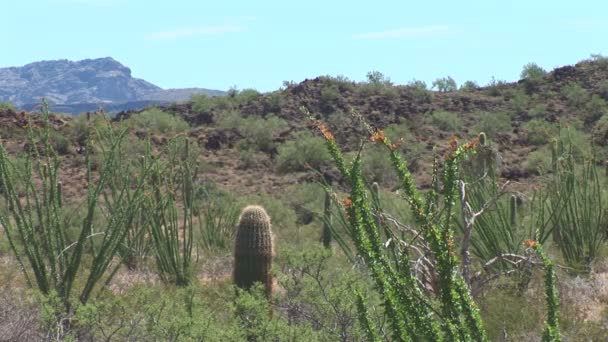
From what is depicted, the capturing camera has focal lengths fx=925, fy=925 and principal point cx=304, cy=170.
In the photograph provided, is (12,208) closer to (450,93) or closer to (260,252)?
(260,252)

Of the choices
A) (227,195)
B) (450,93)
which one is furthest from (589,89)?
(227,195)

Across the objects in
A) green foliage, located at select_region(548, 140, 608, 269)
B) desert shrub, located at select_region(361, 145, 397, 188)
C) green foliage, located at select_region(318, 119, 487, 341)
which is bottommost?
desert shrub, located at select_region(361, 145, 397, 188)

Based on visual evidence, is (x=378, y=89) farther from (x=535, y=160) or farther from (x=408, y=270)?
(x=408, y=270)

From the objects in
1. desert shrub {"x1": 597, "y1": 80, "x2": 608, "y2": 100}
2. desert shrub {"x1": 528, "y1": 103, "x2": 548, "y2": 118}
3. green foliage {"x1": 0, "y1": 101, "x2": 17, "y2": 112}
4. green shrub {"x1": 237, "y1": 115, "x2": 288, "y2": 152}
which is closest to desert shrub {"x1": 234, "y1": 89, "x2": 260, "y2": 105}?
green shrub {"x1": 237, "y1": 115, "x2": 288, "y2": 152}

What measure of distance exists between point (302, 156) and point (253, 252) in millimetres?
22844

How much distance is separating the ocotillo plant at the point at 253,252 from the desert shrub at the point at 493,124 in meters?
28.6

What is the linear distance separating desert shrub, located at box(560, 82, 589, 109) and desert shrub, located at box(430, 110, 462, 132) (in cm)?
524

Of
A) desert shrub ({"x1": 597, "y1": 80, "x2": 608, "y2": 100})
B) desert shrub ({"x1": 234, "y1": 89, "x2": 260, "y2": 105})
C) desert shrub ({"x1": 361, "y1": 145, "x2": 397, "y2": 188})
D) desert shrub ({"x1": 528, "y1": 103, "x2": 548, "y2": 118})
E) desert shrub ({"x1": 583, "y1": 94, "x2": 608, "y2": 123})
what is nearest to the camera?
desert shrub ({"x1": 361, "y1": 145, "x2": 397, "y2": 188})

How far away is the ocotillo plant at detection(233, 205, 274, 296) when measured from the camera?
29.0 ft

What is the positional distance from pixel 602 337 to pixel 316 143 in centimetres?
2486

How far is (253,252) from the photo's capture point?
884 cm

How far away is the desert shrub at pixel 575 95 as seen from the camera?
3984cm

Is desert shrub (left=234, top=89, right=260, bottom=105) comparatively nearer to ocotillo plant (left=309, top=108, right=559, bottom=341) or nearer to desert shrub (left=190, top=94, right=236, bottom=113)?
desert shrub (left=190, top=94, right=236, bottom=113)

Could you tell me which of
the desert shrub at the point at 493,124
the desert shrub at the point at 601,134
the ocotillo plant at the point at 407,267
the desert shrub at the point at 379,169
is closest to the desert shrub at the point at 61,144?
the desert shrub at the point at 379,169
